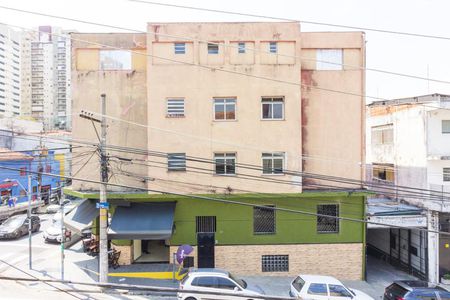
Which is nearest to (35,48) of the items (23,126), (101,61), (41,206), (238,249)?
(23,126)

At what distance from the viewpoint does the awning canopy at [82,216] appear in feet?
58.1

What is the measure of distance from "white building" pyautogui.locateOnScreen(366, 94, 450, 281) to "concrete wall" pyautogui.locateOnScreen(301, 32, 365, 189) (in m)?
2.70

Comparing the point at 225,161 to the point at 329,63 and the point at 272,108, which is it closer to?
the point at 272,108

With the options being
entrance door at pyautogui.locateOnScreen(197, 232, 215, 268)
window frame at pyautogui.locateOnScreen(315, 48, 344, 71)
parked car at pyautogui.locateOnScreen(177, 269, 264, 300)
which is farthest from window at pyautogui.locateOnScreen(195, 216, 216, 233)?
window frame at pyautogui.locateOnScreen(315, 48, 344, 71)

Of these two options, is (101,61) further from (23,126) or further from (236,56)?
(23,126)

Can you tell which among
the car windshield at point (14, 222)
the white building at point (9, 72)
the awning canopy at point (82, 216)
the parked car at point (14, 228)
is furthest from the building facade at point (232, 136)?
the white building at point (9, 72)

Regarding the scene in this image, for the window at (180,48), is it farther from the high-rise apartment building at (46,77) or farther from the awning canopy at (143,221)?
the high-rise apartment building at (46,77)

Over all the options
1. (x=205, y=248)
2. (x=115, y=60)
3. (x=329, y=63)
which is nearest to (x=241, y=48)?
(x=329, y=63)

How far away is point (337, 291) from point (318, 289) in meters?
0.78

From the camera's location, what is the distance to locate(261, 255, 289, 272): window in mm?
18719

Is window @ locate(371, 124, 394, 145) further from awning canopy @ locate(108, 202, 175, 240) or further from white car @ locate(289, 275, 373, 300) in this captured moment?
awning canopy @ locate(108, 202, 175, 240)

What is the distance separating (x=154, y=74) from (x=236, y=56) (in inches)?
166

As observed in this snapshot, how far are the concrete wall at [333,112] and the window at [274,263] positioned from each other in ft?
13.1

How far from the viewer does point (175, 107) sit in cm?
1825
